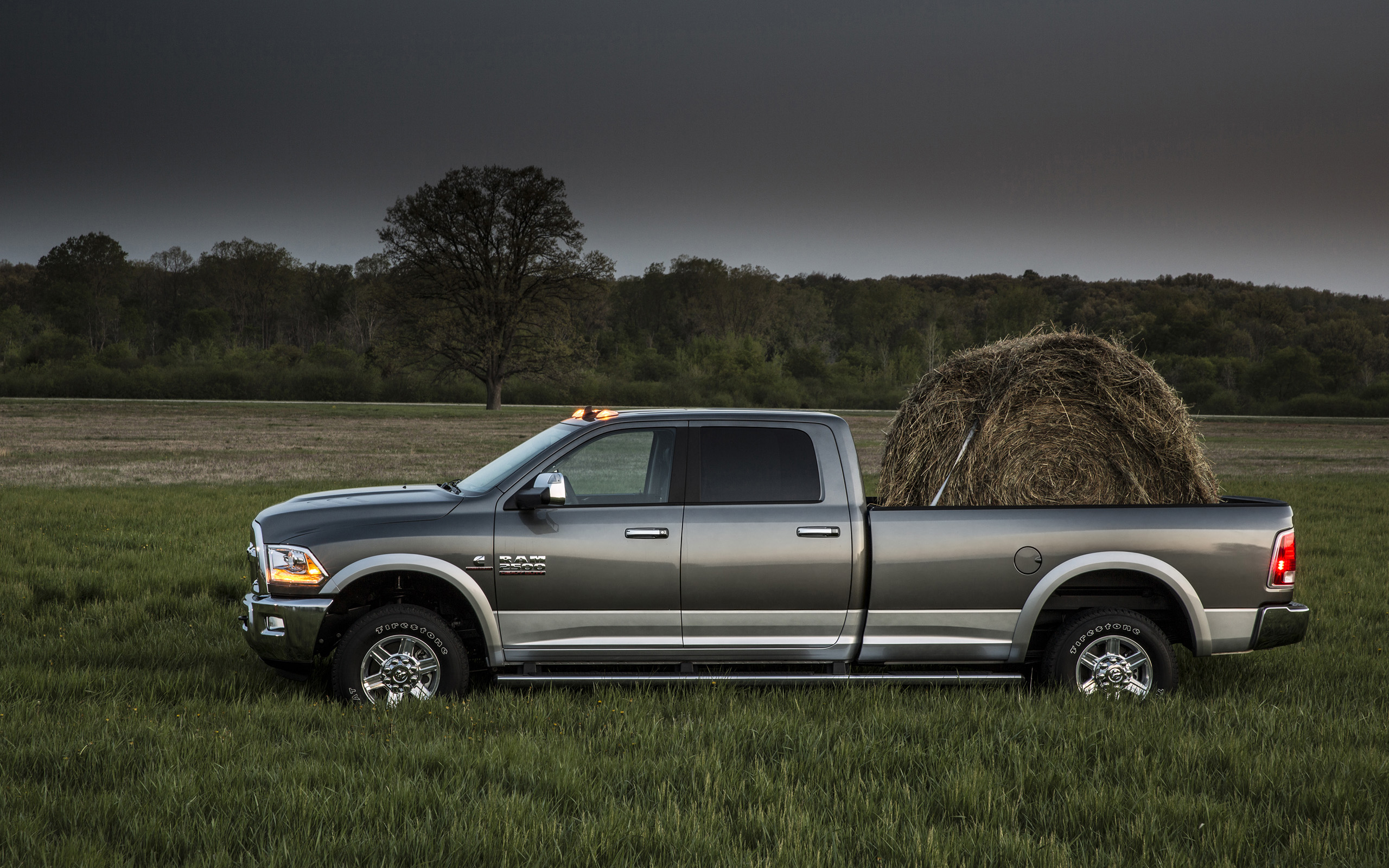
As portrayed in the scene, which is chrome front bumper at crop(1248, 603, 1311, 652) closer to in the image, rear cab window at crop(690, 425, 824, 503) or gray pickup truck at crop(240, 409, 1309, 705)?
gray pickup truck at crop(240, 409, 1309, 705)

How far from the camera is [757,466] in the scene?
6352 mm

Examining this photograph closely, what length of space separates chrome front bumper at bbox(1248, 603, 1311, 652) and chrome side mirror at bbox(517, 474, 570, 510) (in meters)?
4.12

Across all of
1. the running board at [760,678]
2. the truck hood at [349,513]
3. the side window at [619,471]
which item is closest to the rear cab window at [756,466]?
the side window at [619,471]

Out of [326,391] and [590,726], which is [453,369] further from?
[590,726]

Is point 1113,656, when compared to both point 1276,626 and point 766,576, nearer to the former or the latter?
point 1276,626

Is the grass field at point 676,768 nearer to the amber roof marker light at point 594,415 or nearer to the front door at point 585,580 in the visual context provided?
the front door at point 585,580

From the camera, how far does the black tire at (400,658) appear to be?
589 centimetres

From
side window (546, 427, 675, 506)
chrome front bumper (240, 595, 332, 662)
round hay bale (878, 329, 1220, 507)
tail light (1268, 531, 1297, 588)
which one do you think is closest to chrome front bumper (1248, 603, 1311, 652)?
tail light (1268, 531, 1297, 588)

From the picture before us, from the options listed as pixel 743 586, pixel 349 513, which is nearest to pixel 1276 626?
pixel 743 586

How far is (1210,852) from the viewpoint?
404 cm

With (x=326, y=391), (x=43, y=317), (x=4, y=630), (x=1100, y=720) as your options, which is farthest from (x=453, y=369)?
(x=43, y=317)

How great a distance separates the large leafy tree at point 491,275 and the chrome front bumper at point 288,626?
169 feet

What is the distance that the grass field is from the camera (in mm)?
4020

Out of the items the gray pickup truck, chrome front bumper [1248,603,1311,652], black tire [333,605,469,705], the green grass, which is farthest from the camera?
chrome front bumper [1248,603,1311,652]
